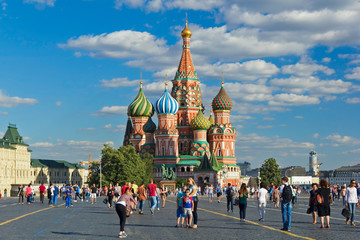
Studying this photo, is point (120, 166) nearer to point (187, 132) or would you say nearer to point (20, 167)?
point (187, 132)

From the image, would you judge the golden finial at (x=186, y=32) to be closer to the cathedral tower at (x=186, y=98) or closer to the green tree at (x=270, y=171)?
the cathedral tower at (x=186, y=98)

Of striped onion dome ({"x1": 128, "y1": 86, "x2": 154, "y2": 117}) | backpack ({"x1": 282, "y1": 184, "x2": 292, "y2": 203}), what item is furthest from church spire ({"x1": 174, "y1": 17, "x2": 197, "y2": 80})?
backpack ({"x1": 282, "y1": 184, "x2": 292, "y2": 203})

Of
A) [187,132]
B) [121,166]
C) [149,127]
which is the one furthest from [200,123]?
[121,166]

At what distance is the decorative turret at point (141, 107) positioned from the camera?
11975 cm

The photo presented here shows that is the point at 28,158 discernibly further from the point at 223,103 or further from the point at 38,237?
the point at 38,237

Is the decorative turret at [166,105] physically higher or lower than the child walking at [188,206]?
higher

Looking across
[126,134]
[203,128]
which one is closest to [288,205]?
[203,128]

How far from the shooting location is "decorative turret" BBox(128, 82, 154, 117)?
120 metres

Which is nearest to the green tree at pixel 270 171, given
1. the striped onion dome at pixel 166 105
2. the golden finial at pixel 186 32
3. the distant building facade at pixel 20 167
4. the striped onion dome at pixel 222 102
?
the striped onion dome at pixel 222 102

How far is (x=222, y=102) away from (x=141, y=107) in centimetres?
1684

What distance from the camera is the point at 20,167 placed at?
146750mm

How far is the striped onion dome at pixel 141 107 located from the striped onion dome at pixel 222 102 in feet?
45.5

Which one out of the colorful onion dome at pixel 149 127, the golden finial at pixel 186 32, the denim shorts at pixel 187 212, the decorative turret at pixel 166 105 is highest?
the golden finial at pixel 186 32

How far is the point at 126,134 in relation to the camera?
132 metres
